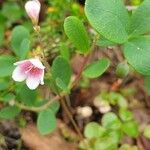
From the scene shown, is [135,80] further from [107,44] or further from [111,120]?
[107,44]

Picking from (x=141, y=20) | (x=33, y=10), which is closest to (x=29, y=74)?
(x=33, y=10)

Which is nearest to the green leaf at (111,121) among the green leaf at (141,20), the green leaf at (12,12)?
the green leaf at (141,20)

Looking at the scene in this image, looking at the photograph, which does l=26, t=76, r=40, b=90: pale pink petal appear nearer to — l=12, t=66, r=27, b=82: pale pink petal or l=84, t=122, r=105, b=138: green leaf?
l=12, t=66, r=27, b=82: pale pink petal

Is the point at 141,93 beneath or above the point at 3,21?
beneath

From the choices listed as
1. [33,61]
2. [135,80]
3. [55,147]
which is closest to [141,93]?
[135,80]

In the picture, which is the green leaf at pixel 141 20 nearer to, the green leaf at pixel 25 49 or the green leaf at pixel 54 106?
the green leaf at pixel 25 49

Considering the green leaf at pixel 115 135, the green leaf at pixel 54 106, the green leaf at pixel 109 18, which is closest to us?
the green leaf at pixel 109 18

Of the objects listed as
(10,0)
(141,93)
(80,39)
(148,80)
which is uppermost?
(80,39)
